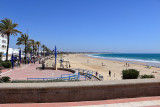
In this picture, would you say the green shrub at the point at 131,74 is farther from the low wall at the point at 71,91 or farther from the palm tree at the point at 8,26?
the palm tree at the point at 8,26

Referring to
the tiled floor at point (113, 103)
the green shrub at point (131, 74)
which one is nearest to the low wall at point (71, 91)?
the tiled floor at point (113, 103)

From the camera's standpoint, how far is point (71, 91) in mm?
4191

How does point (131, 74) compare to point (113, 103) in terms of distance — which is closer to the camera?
point (113, 103)

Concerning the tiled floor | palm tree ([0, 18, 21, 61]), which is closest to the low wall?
the tiled floor

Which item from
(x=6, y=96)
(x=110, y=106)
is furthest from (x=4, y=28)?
(x=110, y=106)

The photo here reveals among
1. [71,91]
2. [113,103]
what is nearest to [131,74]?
[113,103]

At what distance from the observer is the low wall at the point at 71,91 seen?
400 centimetres

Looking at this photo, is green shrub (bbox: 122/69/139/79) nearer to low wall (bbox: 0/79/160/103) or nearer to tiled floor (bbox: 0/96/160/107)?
low wall (bbox: 0/79/160/103)

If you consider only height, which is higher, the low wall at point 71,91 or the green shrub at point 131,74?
the low wall at point 71,91

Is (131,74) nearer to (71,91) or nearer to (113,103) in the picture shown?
(113,103)

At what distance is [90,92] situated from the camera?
4.31 meters

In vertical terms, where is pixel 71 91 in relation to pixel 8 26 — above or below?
below

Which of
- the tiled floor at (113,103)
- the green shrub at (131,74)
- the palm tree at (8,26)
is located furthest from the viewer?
the palm tree at (8,26)

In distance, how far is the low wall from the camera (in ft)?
13.1
